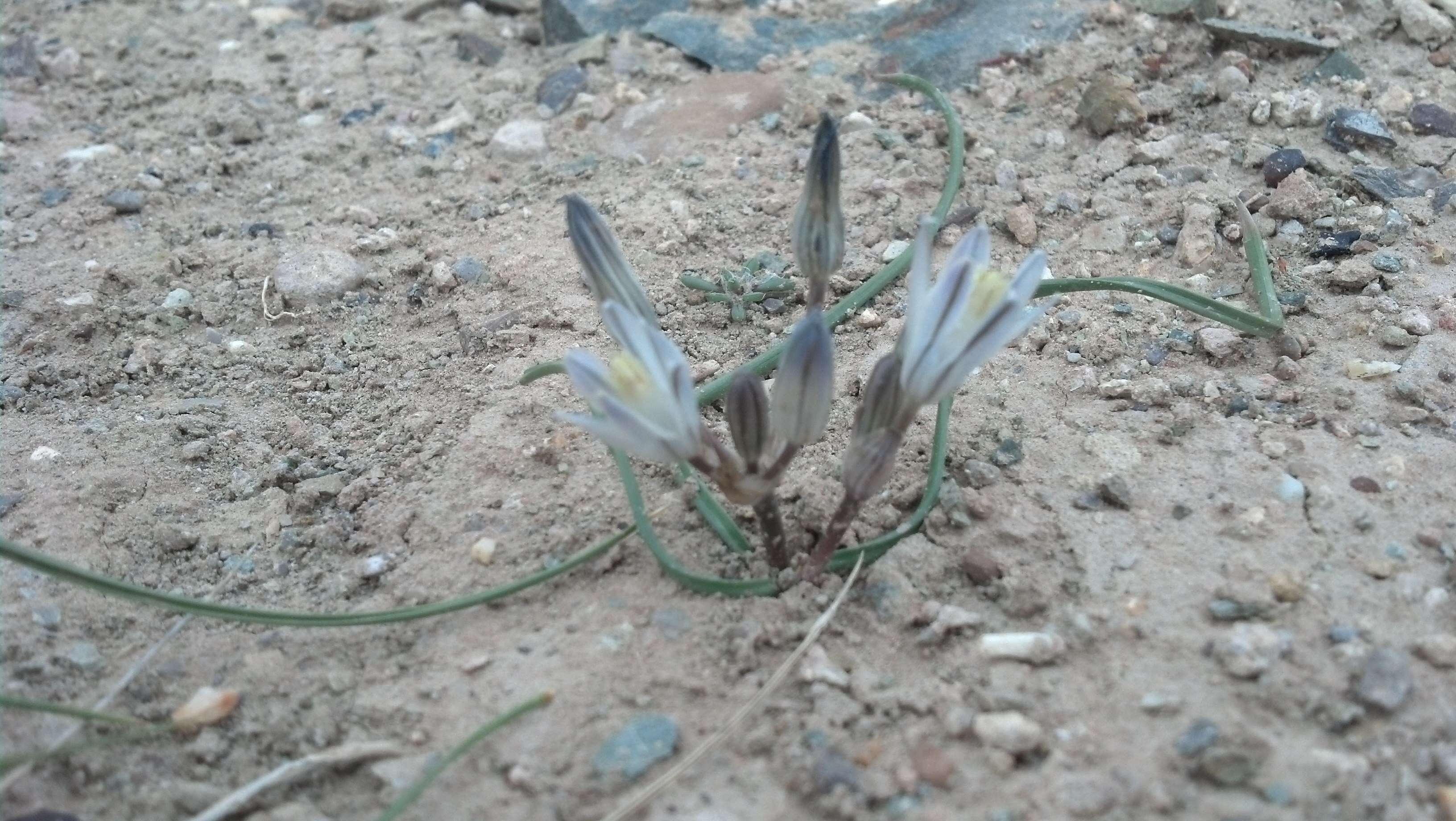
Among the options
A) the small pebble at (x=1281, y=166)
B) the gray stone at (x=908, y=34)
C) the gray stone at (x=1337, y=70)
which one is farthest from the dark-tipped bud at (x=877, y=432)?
the gray stone at (x=1337, y=70)

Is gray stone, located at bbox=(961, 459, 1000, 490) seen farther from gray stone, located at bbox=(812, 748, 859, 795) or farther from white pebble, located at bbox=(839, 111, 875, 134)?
white pebble, located at bbox=(839, 111, 875, 134)

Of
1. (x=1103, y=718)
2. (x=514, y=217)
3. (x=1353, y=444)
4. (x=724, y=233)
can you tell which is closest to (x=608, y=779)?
(x=1103, y=718)

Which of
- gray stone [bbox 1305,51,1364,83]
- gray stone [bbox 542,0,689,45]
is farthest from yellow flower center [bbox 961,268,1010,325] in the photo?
gray stone [bbox 542,0,689,45]

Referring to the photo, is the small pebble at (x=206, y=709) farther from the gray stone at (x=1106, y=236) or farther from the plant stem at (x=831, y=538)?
the gray stone at (x=1106, y=236)

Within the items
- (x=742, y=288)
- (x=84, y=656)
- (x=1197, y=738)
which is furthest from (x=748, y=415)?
(x=84, y=656)

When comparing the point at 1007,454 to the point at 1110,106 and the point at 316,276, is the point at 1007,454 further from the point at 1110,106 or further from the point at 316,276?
the point at 316,276

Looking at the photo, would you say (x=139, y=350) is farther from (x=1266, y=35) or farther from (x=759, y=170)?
(x=1266, y=35)

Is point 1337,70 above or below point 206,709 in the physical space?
above
